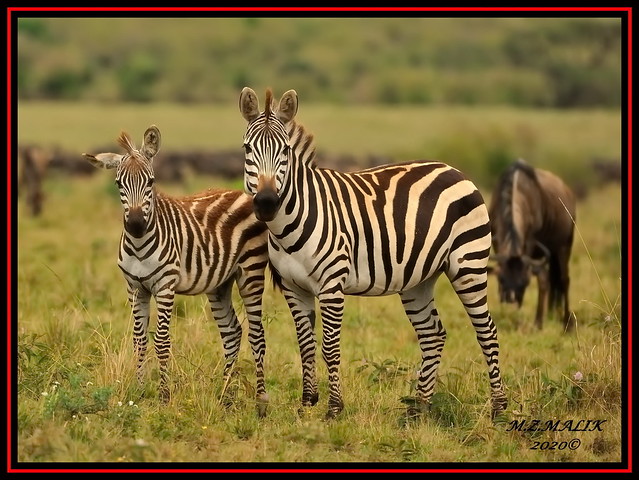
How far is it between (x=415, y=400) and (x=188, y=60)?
2438 inches

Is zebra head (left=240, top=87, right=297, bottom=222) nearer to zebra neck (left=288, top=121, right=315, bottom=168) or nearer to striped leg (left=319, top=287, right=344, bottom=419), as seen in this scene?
zebra neck (left=288, top=121, right=315, bottom=168)

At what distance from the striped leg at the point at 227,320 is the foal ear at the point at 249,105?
1759mm

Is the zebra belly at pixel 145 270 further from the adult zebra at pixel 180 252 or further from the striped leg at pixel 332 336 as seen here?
the striped leg at pixel 332 336

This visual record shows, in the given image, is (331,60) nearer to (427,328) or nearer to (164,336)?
(427,328)

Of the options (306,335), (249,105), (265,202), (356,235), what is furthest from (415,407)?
(249,105)

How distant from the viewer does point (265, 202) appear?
748cm

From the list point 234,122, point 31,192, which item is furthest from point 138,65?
point 31,192

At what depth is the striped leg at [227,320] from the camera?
8.96 metres

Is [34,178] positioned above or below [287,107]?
above

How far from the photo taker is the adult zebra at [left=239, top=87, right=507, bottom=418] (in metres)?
7.89

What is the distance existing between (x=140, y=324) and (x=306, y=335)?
1.44 m

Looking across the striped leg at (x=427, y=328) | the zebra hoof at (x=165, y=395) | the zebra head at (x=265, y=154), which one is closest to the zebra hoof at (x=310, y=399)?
the striped leg at (x=427, y=328)

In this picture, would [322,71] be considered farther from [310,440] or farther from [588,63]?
[310,440]

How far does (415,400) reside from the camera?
8500 mm
